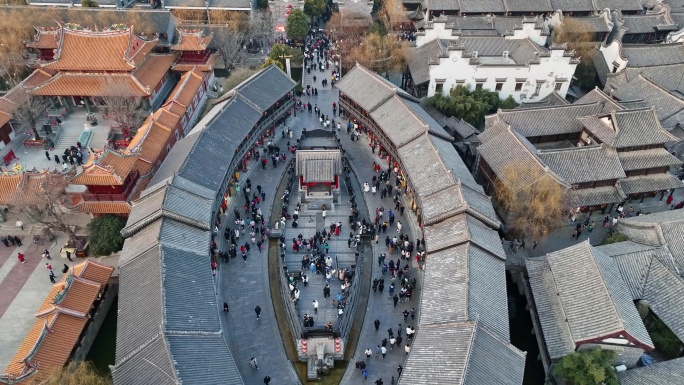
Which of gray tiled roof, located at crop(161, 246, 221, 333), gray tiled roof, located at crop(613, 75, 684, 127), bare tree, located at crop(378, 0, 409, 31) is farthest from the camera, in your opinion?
bare tree, located at crop(378, 0, 409, 31)

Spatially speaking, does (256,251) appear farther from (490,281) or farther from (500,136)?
(500,136)

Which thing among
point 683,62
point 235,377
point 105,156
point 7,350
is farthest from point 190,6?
point 683,62

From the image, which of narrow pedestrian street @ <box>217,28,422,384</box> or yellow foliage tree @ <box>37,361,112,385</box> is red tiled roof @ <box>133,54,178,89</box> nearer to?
narrow pedestrian street @ <box>217,28,422,384</box>

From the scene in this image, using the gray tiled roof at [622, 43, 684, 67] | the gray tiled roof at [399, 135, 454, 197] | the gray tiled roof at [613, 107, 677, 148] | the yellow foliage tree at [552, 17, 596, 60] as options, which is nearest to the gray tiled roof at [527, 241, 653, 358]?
the gray tiled roof at [399, 135, 454, 197]

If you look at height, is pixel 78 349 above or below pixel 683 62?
below

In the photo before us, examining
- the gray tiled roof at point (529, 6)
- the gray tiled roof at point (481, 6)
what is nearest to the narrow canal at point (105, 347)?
the gray tiled roof at point (481, 6)
